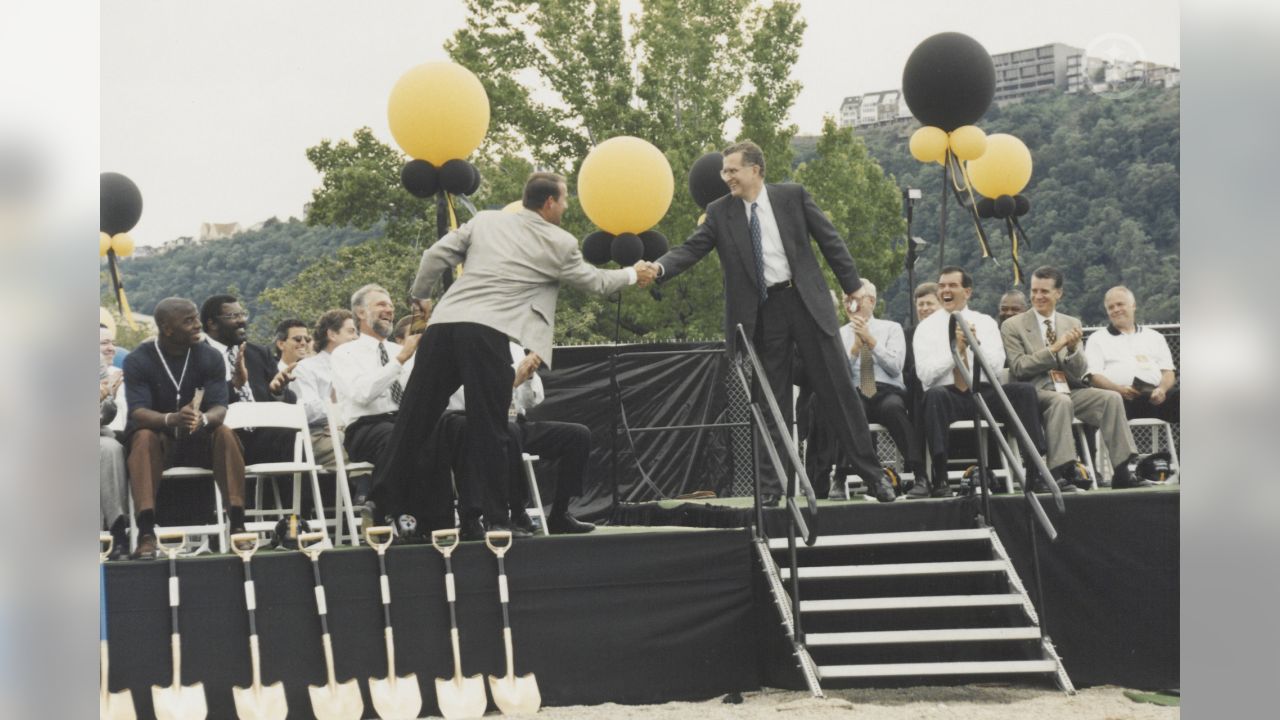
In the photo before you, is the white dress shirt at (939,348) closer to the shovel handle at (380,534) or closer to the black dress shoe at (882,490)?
the black dress shoe at (882,490)

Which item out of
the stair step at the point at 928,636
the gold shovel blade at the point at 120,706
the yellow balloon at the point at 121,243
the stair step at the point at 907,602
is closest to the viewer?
the gold shovel blade at the point at 120,706

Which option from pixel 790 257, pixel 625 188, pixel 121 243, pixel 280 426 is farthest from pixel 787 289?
pixel 121 243

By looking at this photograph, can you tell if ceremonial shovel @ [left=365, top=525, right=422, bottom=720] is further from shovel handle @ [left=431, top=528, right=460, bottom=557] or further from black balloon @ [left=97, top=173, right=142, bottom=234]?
black balloon @ [left=97, top=173, right=142, bottom=234]

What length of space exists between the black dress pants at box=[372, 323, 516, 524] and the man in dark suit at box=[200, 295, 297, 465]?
1.47 m

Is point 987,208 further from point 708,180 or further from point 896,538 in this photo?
point 896,538

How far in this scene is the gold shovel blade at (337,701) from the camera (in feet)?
18.2

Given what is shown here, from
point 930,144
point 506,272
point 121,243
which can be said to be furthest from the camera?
point 121,243

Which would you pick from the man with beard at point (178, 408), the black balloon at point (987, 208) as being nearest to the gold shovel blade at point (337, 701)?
the man with beard at point (178, 408)

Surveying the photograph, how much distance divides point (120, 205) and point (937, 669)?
7.08m

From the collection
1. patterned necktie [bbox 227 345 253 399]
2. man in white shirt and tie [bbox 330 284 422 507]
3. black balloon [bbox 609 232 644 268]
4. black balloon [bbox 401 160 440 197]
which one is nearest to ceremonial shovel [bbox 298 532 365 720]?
man in white shirt and tie [bbox 330 284 422 507]

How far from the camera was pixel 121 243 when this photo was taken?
9.91m

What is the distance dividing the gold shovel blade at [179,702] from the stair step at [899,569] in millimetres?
2781
